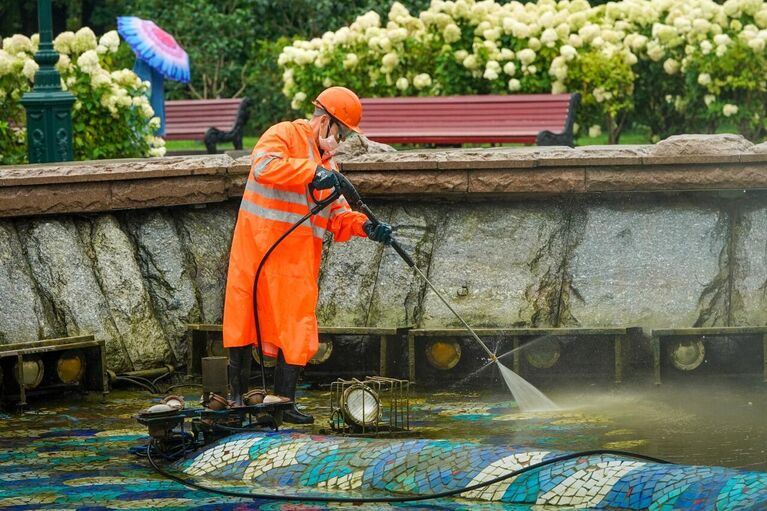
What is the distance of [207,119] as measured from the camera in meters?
18.5

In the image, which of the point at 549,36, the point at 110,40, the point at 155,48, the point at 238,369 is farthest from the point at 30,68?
the point at 549,36

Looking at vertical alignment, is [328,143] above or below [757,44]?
below

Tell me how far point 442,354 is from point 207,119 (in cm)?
934

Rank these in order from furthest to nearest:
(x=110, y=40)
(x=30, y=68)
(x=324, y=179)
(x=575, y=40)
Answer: (x=575, y=40) → (x=110, y=40) → (x=30, y=68) → (x=324, y=179)

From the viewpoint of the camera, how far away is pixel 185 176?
32.9 ft

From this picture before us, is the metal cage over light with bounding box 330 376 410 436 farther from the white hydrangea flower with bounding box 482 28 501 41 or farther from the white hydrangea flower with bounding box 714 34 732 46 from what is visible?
the white hydrangea flower with bounding box 482 28 501 41

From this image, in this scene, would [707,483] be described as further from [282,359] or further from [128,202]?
[128,202]

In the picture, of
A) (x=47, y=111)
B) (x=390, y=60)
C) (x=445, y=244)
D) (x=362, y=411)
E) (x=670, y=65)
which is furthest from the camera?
(x=390, y=60)

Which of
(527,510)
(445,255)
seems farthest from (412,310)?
(527,510)

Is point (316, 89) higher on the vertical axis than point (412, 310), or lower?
higher

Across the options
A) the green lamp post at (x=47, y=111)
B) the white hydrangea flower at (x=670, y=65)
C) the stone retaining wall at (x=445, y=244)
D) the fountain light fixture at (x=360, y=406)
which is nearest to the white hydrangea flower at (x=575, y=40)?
the white hydrangea flower at (x=670, y=65)

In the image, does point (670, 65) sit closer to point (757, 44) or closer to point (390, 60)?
point (757, 44)

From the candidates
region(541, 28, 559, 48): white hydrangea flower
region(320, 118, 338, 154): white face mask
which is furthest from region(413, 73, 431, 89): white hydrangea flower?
region(320, 118, 338, 154): white face mask

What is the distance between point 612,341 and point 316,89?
27.5ft
